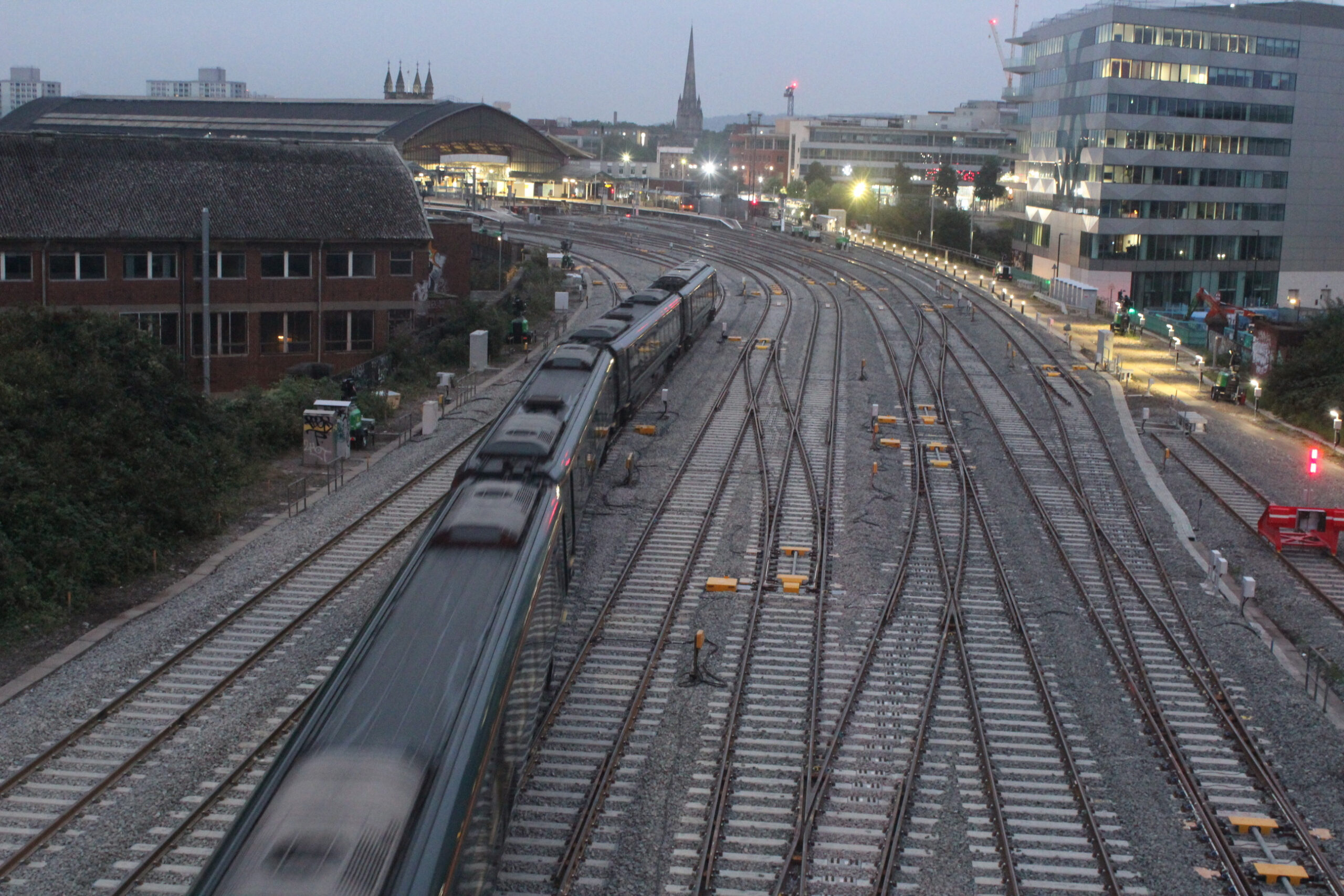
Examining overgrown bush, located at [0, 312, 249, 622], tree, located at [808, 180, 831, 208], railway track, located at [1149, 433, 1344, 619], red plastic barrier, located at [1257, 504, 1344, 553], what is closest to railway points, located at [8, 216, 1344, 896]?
railway track, located at [1149, 433, 1344, 619]

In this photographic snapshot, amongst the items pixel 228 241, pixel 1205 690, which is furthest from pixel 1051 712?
pixel 228 241

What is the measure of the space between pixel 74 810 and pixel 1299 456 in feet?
98.0

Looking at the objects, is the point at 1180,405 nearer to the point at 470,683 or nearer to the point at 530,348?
the point at 530,348

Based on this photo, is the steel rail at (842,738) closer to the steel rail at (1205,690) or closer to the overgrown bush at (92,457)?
the steel rail at (1205,690)

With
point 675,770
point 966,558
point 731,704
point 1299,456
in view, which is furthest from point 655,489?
point 1299,456

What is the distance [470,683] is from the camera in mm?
10961

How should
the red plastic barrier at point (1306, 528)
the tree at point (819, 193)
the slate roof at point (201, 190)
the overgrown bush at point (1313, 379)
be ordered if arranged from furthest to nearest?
the tree at point (819, 193) < the slate roof at point (201, 190) < the overgrown bush at point (1313, 379) < the red plastic barrier at point (1306, 528)

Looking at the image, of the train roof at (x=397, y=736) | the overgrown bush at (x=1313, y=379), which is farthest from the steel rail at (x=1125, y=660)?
the overgrown bush at (x=1313, y=379)

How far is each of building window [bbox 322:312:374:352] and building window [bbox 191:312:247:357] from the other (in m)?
2.56

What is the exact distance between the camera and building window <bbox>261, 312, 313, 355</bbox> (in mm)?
39250

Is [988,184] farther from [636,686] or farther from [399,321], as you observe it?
[636,686]

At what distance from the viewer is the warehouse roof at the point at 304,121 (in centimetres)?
7588

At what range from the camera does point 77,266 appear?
36.1m

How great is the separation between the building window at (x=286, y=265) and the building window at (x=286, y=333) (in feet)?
4.08
